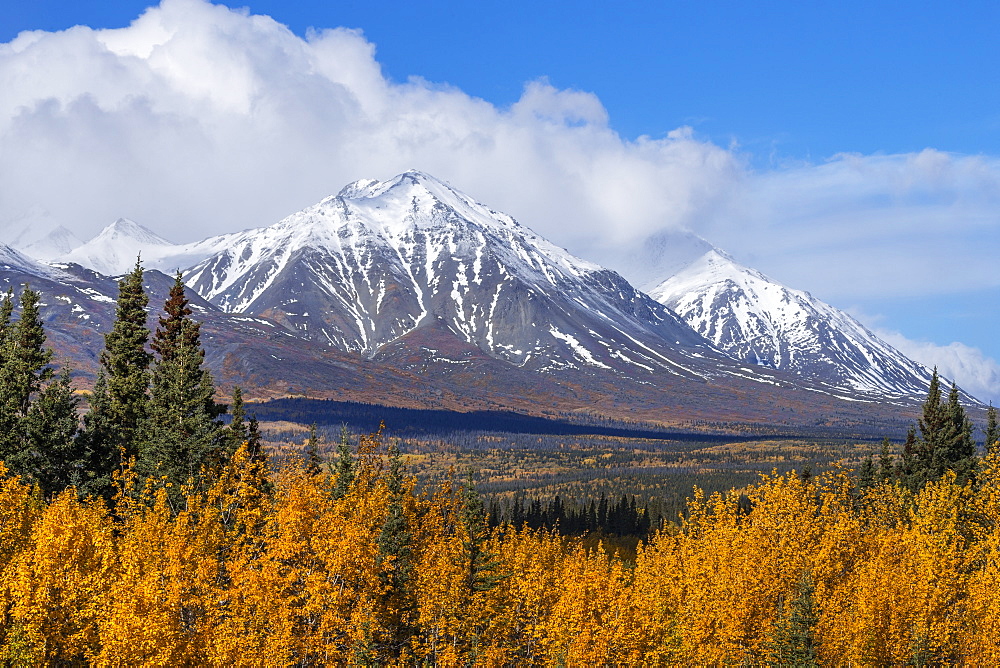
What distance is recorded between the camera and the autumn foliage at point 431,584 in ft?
123

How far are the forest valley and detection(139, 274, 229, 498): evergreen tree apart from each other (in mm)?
227

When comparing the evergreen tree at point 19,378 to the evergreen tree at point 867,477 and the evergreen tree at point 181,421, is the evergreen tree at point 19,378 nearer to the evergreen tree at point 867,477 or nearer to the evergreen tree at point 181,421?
the evergreen tree at point 181,421

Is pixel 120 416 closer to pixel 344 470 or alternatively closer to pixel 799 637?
pixel 344 470

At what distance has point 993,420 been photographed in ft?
314

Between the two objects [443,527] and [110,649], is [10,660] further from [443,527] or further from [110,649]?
[443,527]

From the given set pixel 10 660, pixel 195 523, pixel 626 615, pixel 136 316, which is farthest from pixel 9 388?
pixel 626 615

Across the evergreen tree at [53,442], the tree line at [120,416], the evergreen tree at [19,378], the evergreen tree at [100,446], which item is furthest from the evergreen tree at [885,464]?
the evergreen tree at [19,378]

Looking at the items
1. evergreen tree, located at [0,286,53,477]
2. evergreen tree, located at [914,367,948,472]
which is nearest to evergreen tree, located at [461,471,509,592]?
evergreen tree, located at [0,286,53,477]

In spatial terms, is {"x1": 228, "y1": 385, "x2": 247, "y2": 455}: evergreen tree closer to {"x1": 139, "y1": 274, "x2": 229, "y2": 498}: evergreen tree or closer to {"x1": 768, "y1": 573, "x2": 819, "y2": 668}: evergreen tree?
{"x1": 139, "y1": 274, "x2": 229, "y2": 498}: evergreen tree

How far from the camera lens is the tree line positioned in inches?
2367

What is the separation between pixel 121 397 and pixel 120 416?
1.49 m

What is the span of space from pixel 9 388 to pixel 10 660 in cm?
3306

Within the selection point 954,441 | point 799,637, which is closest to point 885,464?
point 954,441

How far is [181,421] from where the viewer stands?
61.1m
